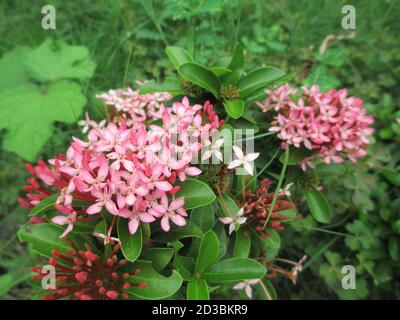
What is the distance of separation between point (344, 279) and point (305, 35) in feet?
6.41

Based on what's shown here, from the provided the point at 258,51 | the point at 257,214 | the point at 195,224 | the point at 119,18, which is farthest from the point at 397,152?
the point at 119,18

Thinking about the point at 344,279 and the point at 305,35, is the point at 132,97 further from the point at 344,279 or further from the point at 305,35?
the point at 305,35

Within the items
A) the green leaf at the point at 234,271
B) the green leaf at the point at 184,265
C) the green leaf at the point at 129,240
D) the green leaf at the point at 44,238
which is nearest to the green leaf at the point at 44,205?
the green leaf at the point at 44,238

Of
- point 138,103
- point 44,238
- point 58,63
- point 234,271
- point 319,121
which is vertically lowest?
point 234,271

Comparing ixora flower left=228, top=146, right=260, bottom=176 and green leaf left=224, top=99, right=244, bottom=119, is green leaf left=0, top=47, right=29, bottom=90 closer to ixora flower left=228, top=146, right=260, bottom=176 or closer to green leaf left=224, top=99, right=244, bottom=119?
green leaf left=224, top=99, right=244, bottom=119

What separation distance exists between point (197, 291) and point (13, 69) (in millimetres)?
2216

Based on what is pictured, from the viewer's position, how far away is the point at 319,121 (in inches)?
63.9

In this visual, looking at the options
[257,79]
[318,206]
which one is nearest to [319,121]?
[257,79]

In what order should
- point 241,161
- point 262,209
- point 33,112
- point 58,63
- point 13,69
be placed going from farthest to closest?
1. point 13,69
2. point 58,63
3. point 33,112
4. point 262,209
5. point 241,161

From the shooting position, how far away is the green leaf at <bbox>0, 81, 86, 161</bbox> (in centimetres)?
233

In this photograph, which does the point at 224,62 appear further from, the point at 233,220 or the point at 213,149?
the point at 233,220

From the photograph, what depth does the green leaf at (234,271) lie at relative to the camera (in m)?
1.33

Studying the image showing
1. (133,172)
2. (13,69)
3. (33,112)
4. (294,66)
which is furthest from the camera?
(294,66)

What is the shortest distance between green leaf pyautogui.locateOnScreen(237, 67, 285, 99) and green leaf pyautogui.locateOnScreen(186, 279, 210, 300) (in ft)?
2.66
